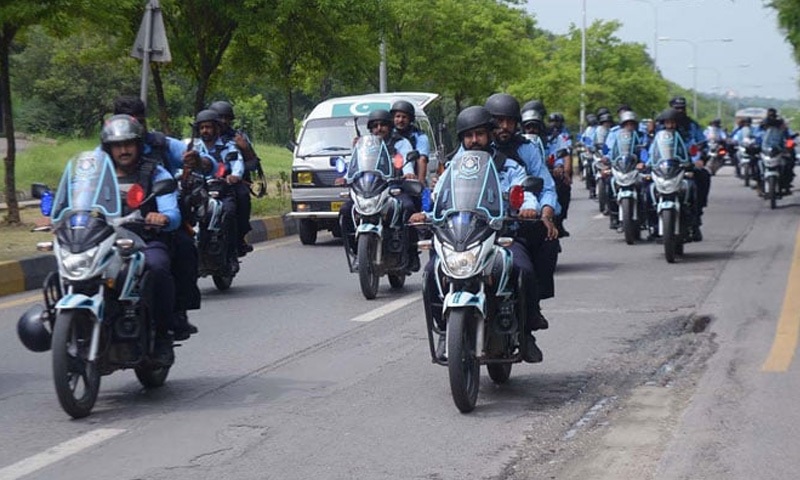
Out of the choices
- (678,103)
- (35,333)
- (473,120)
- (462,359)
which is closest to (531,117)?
(678,103)

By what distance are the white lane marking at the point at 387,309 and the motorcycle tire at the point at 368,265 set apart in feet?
0.87

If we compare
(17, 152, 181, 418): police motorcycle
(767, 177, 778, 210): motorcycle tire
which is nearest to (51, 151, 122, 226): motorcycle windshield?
(17, 152, 181, 418): police motorcycle

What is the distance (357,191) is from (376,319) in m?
1.91

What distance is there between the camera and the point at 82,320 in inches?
309

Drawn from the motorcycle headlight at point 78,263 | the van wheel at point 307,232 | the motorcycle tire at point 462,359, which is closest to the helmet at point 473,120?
the motorcycle tire at point 462,359

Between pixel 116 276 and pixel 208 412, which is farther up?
pixel 116 276

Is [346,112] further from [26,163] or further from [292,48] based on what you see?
[26,163]

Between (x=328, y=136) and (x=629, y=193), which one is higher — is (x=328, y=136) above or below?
above

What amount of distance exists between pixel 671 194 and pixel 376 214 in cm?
462

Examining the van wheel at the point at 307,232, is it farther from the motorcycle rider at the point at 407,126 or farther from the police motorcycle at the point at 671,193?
the motorcycle rider at the point at 407,126

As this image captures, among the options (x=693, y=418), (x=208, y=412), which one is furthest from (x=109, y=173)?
(x=693, y=418)

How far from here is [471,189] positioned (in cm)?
807

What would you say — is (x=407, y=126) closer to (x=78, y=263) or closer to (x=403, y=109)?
(x=403, y=109)

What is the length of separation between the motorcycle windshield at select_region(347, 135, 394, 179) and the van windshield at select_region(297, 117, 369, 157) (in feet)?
22.2
